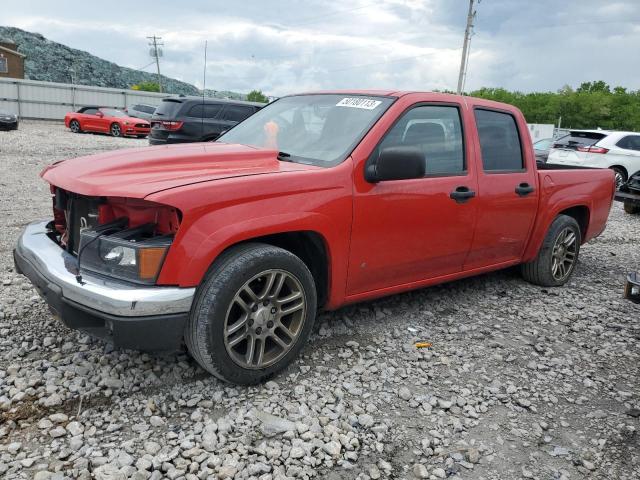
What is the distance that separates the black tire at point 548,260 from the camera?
5266 millimetres

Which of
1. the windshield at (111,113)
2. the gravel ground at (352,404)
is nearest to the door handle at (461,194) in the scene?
the gravel ground at (352,404)

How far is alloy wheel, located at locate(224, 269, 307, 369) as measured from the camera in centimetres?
303

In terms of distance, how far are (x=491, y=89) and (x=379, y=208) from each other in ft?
243

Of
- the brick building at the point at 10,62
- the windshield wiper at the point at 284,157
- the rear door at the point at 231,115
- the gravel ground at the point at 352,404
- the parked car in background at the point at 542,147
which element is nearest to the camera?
the gravel ground at the point at 352,404

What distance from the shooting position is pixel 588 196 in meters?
5.61

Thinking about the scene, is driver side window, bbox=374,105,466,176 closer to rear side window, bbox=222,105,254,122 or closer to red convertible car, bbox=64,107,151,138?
rear side window, bbox=222,105,254,122

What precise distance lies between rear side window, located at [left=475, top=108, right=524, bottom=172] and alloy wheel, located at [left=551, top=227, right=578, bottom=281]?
1073 mm

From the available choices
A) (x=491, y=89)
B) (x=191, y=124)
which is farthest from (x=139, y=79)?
(x=191, y=124)

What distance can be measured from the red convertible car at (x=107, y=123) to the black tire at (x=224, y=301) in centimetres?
2358

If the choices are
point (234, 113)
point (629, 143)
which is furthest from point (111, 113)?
point (629, 143)

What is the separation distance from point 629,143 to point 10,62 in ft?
211

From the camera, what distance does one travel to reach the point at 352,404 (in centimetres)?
310

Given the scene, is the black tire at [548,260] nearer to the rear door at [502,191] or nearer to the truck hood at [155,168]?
the rear door at [502,191]

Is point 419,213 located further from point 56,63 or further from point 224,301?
point 56,63
